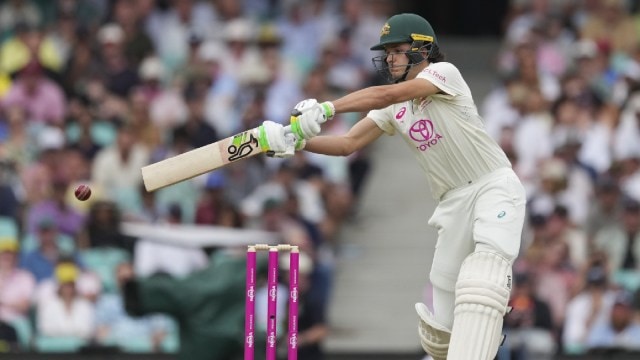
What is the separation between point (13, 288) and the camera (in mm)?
10875

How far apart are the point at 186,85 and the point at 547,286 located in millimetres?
3633

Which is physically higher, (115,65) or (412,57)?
(115,65)

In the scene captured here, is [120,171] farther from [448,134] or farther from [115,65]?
[448,134]

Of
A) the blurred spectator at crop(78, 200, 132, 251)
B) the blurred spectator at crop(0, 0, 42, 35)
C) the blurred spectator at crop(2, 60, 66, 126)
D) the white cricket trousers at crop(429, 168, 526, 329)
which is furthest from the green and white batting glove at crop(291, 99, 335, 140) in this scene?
the blurred spectator at crop(0, 0, 42, 35)

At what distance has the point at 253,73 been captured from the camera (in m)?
13.0

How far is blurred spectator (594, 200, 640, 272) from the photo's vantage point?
1131cm

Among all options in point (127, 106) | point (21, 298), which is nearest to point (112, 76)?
point (127, 106)

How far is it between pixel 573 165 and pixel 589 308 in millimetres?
→ 1423

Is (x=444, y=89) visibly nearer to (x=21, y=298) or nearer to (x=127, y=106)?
(x=21, y=298)

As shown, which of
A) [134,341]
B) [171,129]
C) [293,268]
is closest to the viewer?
[293,268]

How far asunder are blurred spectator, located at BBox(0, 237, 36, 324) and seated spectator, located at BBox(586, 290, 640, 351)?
3867 millimetres

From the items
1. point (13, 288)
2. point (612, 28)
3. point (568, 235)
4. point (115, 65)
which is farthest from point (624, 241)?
point (115, 65)

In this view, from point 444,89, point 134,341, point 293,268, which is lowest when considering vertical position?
point 134,341

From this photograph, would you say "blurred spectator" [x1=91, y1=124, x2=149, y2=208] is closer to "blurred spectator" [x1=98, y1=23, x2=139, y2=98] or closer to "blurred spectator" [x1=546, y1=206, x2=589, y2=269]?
"blurred spectator" [x1=98, y1=23, x2=139, y2=98]
